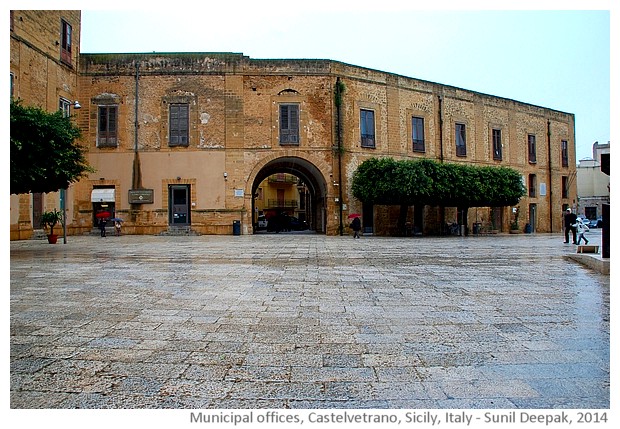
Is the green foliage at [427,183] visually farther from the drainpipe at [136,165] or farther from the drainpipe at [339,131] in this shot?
the drainpipe at [136,165]

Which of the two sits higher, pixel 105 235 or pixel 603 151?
pixel 603 151

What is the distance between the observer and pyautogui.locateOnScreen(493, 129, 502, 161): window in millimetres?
29584

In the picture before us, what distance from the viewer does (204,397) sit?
286 cm

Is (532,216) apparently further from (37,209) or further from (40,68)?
(40,68)

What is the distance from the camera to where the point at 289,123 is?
23.0 meters

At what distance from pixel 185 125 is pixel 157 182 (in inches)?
124

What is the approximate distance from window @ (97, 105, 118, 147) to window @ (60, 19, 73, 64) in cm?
264

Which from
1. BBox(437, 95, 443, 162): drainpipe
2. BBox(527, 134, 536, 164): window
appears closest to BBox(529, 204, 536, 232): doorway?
BBox(527, 134, 536, 164): window

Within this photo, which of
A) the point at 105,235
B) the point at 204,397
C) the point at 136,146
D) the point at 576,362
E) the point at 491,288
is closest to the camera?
the point at 204,397

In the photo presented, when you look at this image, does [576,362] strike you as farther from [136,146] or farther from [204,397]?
[136,146]

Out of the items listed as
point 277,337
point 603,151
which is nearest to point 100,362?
point 277,337

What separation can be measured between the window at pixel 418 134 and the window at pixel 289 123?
7129mm

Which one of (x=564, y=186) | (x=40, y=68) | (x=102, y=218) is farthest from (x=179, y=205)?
(x=564, y=186)

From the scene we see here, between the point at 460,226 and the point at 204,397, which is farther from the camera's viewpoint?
the point at 460,226
